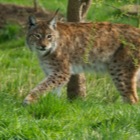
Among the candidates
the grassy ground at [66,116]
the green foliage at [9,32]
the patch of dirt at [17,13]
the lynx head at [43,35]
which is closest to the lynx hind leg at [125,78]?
the grassy ground at [66,116]

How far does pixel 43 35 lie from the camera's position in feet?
31.6

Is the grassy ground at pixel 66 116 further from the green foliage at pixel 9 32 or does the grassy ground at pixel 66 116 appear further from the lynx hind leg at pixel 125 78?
the green foliage at pixel 9 32

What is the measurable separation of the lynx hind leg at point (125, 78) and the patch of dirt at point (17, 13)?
23.3 feet

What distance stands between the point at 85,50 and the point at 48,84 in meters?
0.87

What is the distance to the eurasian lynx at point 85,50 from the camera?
9.57 m

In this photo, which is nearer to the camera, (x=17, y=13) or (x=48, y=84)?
(x=48, y=84)

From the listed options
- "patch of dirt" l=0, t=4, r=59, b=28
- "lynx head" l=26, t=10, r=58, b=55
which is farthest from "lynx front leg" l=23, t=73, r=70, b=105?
"patch of dirt" l=0, t=4, r=59, b=28

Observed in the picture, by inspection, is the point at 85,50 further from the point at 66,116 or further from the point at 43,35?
the point at 66,116

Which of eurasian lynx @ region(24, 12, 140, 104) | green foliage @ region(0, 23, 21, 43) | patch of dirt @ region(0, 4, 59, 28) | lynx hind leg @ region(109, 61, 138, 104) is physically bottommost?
green foliage @ region(0, 23, 21, 43)

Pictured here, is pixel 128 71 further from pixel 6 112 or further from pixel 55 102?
pixel 6 112

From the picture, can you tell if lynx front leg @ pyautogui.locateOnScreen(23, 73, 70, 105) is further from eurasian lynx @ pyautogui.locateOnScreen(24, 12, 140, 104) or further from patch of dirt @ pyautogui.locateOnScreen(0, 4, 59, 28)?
patch of dirt @ pyautogui.locateOnScreen(0, 4, 59, 28)

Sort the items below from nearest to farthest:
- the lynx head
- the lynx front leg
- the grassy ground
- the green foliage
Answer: the grassy ground → the lynx front leg → the lynx head → the green foliage

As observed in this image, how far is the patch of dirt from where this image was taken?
55.0 feet

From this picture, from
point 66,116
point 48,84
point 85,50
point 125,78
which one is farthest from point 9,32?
point 66,116
